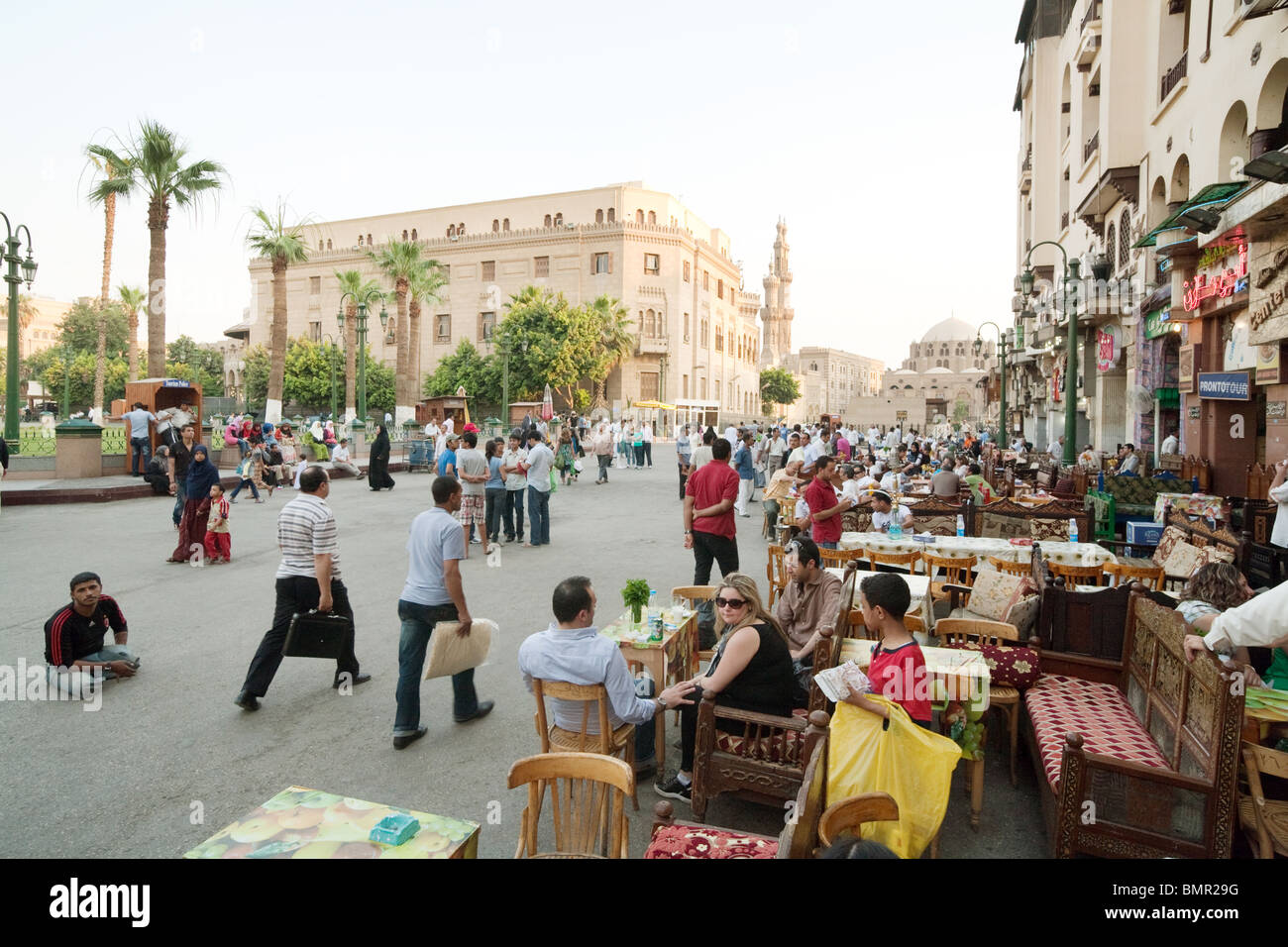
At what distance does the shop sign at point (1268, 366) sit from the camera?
411 inches

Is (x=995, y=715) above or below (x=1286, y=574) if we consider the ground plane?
Result: below

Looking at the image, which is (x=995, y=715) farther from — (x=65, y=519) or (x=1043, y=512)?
(x=65, y=519)

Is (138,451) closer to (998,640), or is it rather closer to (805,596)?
(805,596)

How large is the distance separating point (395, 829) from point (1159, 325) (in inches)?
680

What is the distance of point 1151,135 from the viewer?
16.1m

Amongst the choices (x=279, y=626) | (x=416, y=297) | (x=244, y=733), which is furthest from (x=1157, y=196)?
(x=416, y=297)

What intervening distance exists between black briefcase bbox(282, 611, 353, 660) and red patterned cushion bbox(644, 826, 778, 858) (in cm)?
323

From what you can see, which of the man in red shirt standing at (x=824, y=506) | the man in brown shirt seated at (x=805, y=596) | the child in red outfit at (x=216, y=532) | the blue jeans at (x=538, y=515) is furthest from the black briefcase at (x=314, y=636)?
the blue jeans at (x=538, y=515)

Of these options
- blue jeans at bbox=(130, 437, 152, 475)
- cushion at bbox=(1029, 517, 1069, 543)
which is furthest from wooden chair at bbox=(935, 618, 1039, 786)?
blue jeans at bbox=(130, 437, 152, 475)

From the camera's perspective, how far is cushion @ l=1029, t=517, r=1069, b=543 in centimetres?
905

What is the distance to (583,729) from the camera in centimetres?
383

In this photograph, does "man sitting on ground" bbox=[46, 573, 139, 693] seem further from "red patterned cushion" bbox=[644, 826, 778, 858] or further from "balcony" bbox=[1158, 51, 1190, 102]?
"balcony" bbox=[1158, 51, 1190, 102]
